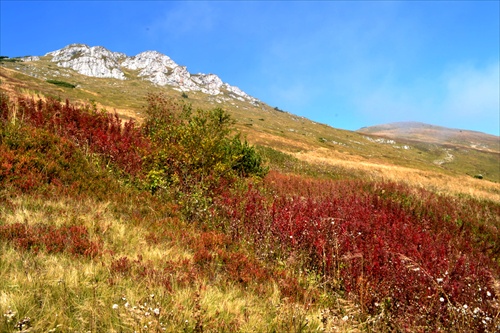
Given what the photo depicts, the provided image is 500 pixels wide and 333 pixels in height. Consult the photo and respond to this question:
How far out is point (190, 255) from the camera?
14.7ft

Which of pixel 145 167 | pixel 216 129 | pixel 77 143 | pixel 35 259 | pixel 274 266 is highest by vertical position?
pixel 216 129

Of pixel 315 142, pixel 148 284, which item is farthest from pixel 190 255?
pixel 315 142

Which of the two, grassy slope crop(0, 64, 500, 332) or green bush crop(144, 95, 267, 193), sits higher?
green bush crop(144, 95, 267, 193)

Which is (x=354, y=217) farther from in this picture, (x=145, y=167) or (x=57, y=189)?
(x=57, y=189)

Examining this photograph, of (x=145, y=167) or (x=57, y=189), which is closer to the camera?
(x=57, y=189)

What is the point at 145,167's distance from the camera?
9336mm

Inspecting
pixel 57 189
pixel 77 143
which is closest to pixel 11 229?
pixel 57 189

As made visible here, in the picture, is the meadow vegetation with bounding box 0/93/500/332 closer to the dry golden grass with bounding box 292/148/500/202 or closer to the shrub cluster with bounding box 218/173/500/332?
the shrub cluster with bounding box 218/173/500/332

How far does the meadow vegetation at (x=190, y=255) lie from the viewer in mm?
2932

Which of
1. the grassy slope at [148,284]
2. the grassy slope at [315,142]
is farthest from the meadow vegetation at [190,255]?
the grassy slope at [315,142]

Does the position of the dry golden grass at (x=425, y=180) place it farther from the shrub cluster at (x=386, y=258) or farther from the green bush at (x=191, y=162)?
the green bush at (x=191, y=162)

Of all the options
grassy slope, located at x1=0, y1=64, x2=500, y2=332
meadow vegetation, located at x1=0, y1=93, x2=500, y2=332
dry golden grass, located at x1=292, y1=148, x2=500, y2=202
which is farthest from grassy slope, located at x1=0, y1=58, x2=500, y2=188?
grassy slope, located at x1=0, y1=64, x2=500, y2=332

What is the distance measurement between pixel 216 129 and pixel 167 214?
5763 mm

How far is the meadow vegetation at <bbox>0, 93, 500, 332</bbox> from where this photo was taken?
9.62 ft
